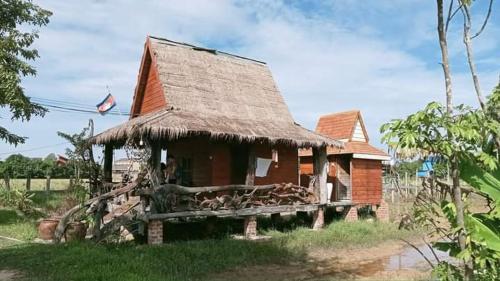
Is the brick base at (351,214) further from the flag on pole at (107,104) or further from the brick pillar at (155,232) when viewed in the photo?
the flag on pole at (107,104)

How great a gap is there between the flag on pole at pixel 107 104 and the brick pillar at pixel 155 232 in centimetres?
1368

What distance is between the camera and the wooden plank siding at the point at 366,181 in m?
17.9

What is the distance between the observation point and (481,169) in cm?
455

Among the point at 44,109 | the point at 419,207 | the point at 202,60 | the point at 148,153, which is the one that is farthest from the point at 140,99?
the point at 419,207

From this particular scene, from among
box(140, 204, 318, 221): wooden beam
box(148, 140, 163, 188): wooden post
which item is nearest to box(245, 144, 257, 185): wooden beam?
box(140, 204, 318, 221): wooden beam

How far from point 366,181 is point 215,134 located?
326 inches

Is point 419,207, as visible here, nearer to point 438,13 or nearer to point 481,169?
point 481,169

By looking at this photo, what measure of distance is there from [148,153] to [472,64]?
28.8 feet

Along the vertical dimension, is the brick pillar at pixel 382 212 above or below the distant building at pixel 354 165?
below

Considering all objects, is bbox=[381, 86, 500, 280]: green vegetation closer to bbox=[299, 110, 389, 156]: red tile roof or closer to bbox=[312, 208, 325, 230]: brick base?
bbox=[312, 208, 325, 230]: brick base

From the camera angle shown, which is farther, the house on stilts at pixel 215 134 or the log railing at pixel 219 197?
the house on stilts at pixel 215 134

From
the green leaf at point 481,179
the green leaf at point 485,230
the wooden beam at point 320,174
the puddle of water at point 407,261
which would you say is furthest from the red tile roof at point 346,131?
the green leaf at point 481,179

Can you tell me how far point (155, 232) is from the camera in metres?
11.7

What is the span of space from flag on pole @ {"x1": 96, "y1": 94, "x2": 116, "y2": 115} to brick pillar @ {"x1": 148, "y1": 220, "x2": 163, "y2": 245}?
13680 mm
